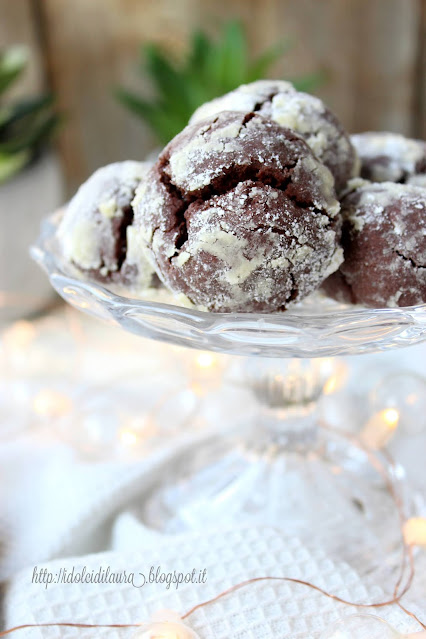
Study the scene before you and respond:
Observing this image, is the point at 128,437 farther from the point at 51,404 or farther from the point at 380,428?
the point at 380,428

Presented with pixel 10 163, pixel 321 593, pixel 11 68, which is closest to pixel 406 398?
pixel 321 593

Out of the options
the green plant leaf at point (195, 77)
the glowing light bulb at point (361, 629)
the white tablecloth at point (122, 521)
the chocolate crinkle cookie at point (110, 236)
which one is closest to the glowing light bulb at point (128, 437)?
the white tablecloth at point (122, 521)

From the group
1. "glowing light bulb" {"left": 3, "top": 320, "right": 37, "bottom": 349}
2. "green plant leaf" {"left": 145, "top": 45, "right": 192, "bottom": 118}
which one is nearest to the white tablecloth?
"glowing light bulb" {"left": 3, "top": 320, "right": 37, "bottom": 349}

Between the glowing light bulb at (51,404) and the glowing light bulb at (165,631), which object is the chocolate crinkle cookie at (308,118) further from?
the glowing light bulb at (51,404)

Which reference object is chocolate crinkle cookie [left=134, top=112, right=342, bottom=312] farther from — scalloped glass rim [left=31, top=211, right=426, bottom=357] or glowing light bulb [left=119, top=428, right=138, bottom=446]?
glowing light bulb [left=119, top=428, right=138, bottom=446]

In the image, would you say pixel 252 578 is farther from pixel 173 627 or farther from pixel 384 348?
pixel 384 348

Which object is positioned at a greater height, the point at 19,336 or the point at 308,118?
the point at 308,118

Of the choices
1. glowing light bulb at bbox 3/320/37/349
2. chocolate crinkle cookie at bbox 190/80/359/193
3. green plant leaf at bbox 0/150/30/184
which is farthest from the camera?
green plant leaf at bbox 0/150/30/184
